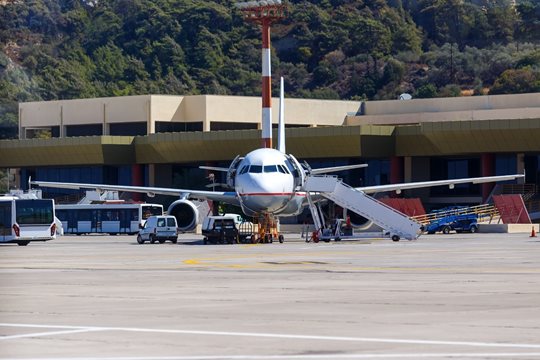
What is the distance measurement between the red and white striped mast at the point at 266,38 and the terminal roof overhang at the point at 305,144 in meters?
27.5

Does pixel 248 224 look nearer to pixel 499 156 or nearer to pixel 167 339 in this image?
pixel 499 156

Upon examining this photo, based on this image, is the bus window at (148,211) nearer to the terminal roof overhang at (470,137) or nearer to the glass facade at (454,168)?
the terminal roof overhang at (470,137)

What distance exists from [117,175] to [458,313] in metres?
113

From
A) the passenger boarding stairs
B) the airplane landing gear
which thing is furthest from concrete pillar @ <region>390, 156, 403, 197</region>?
the airplane landing gear

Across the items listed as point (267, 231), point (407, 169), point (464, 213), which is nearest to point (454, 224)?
point (464, 213)

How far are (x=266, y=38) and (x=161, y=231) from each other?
15086 millimetres

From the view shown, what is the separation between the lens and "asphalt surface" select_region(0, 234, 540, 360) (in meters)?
17.6

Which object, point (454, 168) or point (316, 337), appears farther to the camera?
point (454, 168)

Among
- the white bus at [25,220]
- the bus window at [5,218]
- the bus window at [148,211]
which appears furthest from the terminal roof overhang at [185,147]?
the bus window at [5,218]

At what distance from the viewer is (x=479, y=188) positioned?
116 metres

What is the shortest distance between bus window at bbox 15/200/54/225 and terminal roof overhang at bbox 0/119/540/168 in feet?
166

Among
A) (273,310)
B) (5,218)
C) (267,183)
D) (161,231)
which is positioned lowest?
(273,310)

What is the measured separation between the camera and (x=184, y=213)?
7638 centimetres

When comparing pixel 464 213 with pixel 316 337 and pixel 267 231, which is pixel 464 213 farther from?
pixel 316 337
